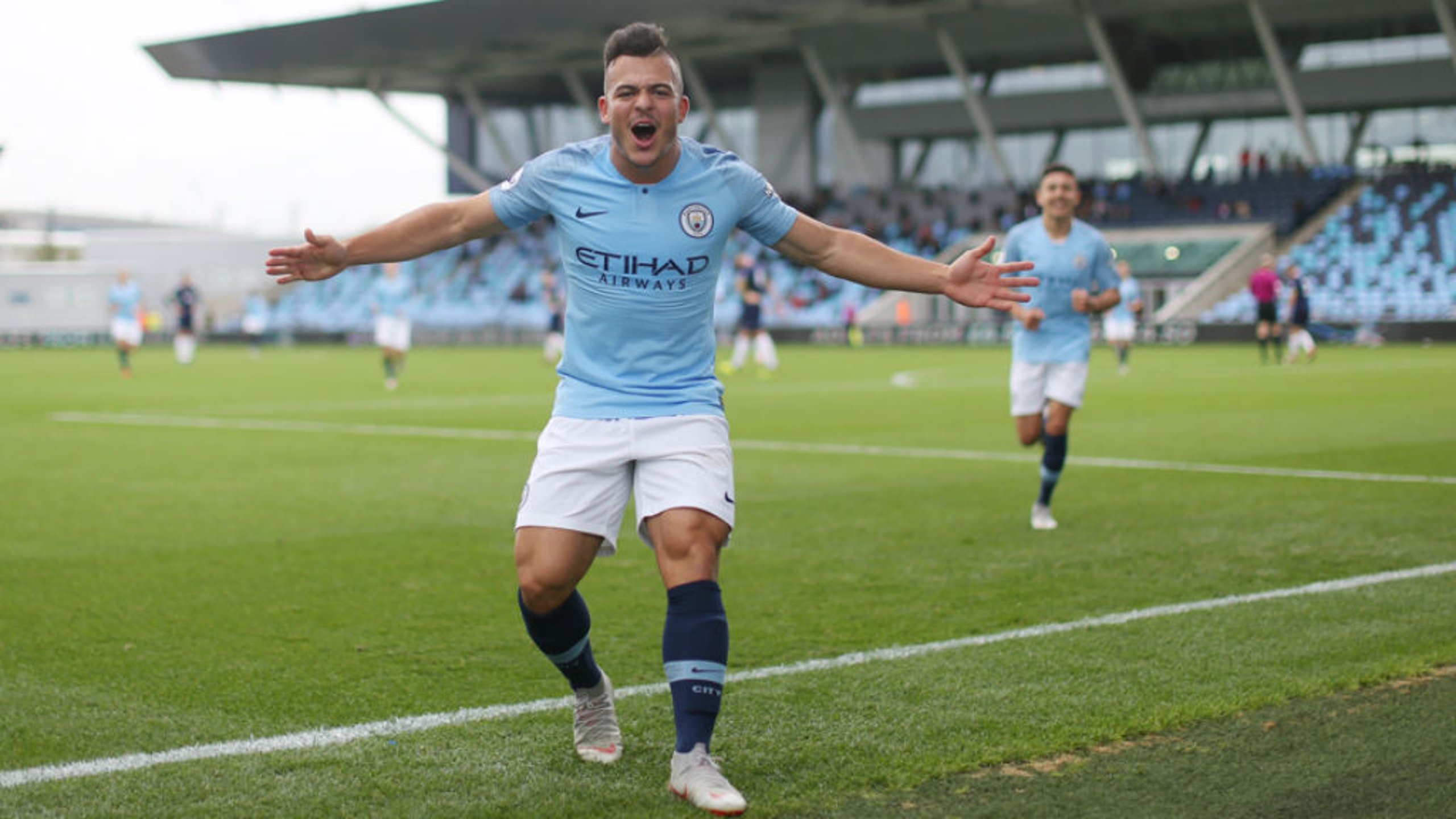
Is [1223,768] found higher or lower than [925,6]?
lower

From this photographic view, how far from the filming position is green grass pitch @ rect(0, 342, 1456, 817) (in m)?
4.38

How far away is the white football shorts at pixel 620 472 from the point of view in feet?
14.3

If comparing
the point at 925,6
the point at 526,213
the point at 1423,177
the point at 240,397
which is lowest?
the point at 240,397

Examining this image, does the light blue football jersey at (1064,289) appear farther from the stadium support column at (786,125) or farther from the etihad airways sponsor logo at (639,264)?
the stadium support column at (786,125)

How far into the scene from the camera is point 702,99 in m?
64.0

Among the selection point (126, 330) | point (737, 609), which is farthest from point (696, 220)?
point (126, 330)

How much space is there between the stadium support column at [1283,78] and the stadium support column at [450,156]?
1230 inches

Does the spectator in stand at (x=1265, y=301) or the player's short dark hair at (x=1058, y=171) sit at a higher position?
the player's short dark hair at (x=1058, y=171)

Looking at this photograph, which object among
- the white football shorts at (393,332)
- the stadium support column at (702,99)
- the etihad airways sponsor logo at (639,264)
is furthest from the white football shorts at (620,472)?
the stadium support column at (702,99)

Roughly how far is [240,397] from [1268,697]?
21042 mm

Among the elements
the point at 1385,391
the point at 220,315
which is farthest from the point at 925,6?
the point at 220,315

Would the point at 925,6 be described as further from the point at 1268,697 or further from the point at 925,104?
the point at 1268,697

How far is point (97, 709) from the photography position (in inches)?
197

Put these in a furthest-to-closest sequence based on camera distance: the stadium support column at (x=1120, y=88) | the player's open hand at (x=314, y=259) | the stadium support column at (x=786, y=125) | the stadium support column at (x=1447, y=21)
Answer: the stadium support column at (x=786, y=125), the stadium support column at (x=1120, y=88), the stadium support column at (x=1447, y=21), the player's open hand at (x=314, y=259)
